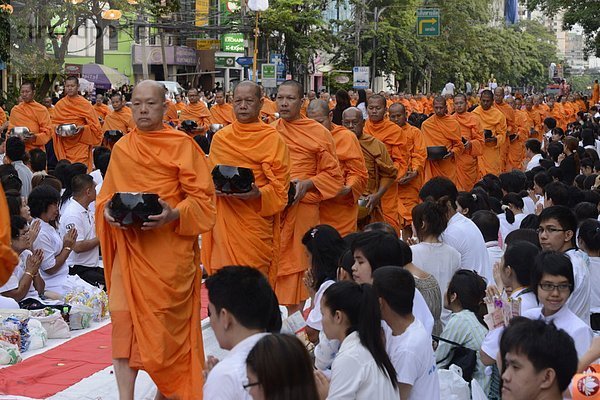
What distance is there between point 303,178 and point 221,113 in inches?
548

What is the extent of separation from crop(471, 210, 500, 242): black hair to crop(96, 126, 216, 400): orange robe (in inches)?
Answer: 101

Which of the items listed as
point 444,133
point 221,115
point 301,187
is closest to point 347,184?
point 301,187

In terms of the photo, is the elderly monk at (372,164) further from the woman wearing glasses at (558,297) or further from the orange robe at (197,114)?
the orange robe at (197,114)

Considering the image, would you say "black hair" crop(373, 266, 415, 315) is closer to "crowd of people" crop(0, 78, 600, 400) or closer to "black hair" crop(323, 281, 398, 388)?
"crowd of people" crop(0, 78, 600, 400)

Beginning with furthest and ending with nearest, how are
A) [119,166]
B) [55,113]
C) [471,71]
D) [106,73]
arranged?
[471,71] < [106,73] < [55,113] < [119,166]

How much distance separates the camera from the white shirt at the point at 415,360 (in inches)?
203

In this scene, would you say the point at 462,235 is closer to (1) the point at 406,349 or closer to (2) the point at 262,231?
(2) the point at 262,231

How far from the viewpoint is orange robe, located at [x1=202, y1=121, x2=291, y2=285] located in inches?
320

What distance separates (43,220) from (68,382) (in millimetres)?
2306

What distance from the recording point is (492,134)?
711 inches

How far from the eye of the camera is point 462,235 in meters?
7.82

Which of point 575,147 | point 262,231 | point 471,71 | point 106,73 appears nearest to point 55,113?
point 575,147

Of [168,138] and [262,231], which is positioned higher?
[168,138]

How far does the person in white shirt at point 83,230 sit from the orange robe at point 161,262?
10.7 feet
